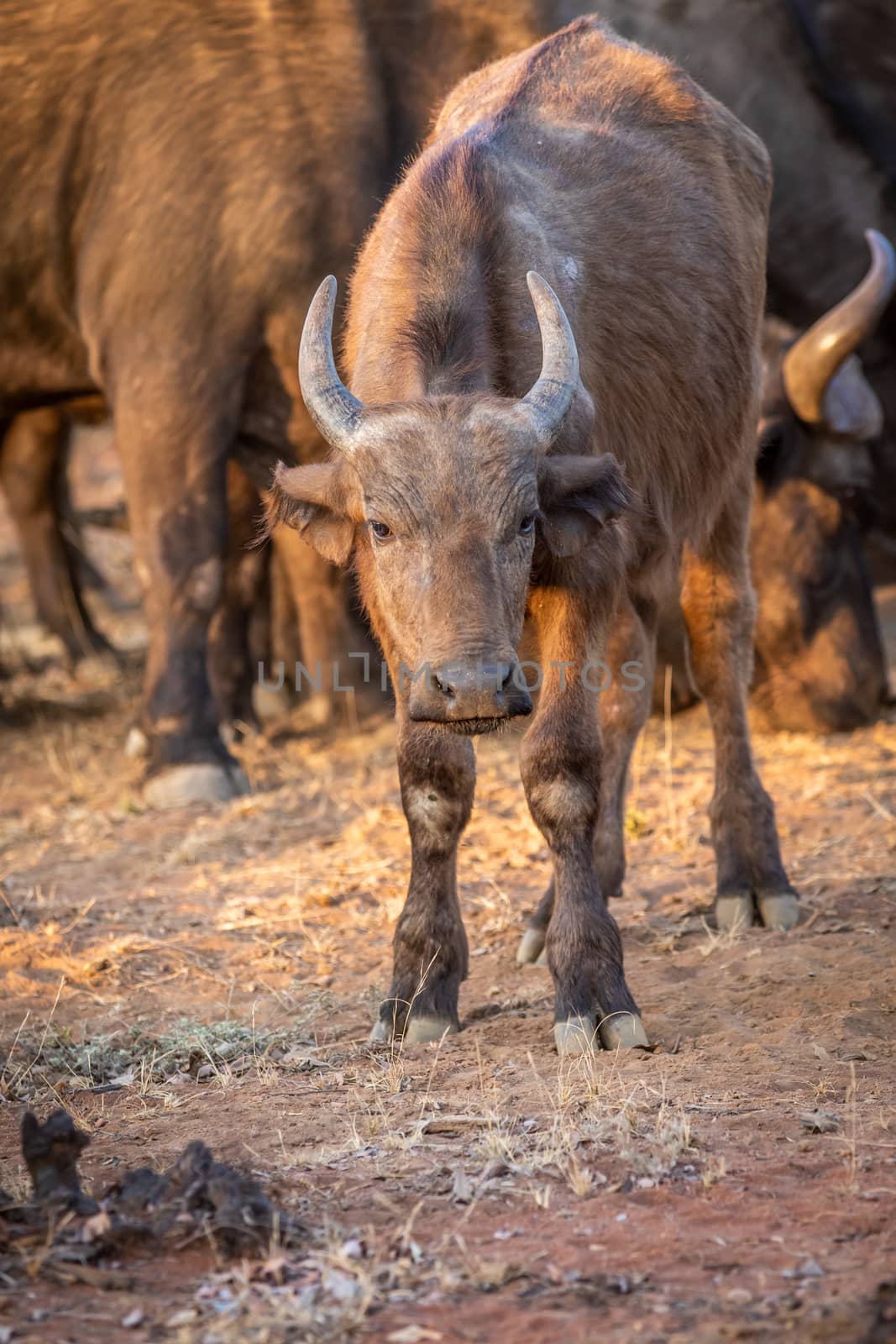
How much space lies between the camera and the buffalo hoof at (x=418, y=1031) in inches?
185

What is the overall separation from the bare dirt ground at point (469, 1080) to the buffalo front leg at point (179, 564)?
29 cm

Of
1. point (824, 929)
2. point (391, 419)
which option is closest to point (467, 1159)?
point (391, 419)

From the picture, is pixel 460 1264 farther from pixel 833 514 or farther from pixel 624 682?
pixel 833 514

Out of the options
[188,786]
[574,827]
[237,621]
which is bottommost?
[188,786]

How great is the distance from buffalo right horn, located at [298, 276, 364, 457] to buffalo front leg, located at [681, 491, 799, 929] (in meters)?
2.34

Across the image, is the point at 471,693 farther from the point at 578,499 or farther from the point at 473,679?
the point at 578,499

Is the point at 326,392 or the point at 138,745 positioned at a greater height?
the point at 326,392

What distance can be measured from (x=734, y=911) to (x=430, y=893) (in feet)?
5.05

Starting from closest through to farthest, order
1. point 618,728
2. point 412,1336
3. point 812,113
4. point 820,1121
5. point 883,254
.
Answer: point 412,1336 → point 820,1121 → point 618,728 → point 883,254 → point 812,113

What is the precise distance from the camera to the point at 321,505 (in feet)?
15.9

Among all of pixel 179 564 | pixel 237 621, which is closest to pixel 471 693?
pixel 179 564

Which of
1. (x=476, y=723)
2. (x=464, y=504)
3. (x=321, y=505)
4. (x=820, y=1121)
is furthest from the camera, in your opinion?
(x=321, y=505)

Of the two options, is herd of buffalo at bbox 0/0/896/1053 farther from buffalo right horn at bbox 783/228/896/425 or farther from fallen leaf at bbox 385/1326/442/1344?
fallen leaf at bbox 385/1326/442/1344

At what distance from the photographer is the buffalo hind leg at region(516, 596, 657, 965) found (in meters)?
5.94
